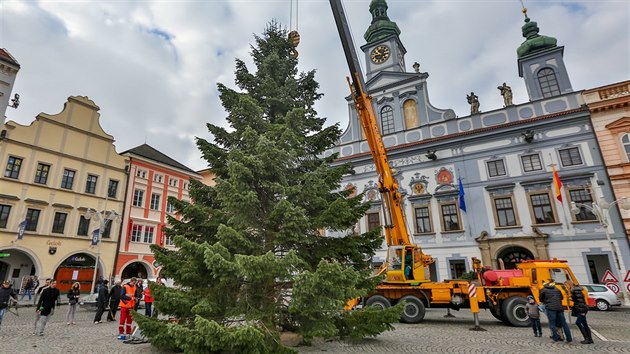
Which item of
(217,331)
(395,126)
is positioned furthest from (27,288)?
(395,126)

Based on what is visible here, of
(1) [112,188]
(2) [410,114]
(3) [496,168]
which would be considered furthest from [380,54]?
(1) [112,188]

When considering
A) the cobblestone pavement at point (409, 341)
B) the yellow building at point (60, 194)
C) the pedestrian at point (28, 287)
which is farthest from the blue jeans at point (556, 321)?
the pedestrian at point (28, 287)

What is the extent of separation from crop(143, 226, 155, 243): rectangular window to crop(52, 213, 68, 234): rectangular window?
680cm

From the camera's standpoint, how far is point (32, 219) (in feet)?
78.8

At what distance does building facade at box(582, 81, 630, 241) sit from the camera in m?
19.8

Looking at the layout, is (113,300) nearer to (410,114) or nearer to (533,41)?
(410,114)

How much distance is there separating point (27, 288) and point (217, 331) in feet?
82.4

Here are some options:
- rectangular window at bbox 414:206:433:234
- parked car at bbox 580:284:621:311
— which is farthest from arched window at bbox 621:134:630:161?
rectangular window at bbox 414:206:433:234

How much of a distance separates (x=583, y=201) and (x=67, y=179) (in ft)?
124

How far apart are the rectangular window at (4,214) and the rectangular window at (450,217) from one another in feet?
102

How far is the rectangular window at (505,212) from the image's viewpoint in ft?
72.3

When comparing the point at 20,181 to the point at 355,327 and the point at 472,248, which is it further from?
the point at 472,248

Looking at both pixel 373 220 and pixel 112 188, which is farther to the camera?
pixel 112 188

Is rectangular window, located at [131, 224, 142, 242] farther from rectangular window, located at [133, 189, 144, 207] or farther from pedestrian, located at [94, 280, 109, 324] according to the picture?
pedestrian, located at [94, 280, 109, 324]
